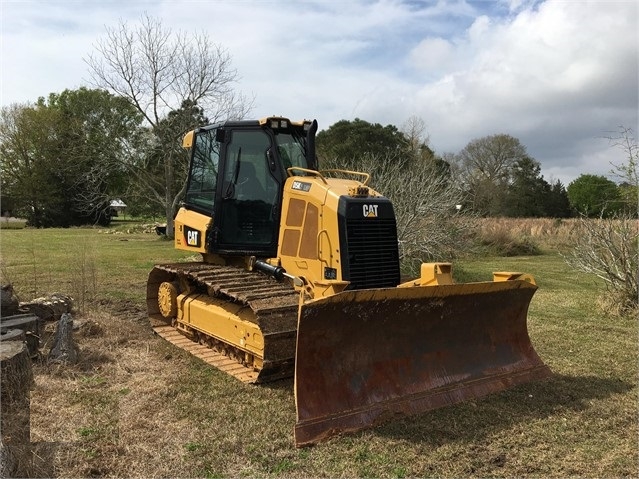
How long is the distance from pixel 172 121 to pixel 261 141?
23.3 meters

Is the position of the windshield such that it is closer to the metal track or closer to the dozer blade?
the metal track

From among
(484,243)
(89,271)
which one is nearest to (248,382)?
(89,271)

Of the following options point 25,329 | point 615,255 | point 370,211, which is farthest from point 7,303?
point 615,255

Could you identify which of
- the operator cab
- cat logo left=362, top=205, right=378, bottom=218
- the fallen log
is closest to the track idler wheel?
the operator cab

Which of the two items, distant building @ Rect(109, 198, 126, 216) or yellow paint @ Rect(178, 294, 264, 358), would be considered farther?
distant building @ Rect(109, 198, 126, 216)

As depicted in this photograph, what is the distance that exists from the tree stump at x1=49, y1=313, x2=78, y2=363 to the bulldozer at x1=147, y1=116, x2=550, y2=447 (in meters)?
1.30

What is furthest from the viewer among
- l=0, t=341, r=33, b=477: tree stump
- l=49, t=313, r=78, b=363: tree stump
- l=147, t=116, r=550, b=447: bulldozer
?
l=49, t=313, r=78, b=363: tree stump

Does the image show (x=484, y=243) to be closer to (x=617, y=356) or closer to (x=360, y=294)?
(x=617, y=356)

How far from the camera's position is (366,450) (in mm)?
4363

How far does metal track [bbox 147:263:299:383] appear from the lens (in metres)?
5.47

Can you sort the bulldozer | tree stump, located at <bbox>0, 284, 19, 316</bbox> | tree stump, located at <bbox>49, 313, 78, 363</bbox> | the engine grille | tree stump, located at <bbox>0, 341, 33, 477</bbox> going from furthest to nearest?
tree stump, located at <bbox>0, 284, 19, 316</bbox>
tree stump, located at <bbox>49, 313, 78, 363</bbox>
the engine grille
the bulldozer
tree stump, located at <bbox>0, 341, 33, 477</bbox>

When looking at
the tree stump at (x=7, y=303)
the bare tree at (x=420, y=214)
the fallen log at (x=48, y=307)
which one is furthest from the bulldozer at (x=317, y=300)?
the bare tree at (x=420, y=214)

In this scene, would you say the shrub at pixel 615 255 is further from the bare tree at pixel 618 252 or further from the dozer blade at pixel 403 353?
the dozer blade at pixel 403 353

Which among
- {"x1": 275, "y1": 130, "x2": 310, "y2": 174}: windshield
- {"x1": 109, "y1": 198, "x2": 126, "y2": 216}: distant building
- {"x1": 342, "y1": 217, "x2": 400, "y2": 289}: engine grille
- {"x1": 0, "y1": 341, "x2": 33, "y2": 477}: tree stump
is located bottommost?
{"x1": 0, "y1": 341, "x2": 33, "y2": 477}: tree stump
